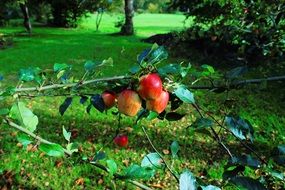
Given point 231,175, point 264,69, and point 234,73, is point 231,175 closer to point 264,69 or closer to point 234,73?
point 234,73

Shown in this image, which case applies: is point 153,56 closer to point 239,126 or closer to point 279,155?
point 239,126

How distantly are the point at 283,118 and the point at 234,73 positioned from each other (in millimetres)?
5807

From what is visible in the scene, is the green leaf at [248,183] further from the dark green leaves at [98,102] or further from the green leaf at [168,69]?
the dark green leaves at [98,102]

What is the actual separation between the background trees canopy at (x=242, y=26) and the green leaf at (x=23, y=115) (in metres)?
4.55

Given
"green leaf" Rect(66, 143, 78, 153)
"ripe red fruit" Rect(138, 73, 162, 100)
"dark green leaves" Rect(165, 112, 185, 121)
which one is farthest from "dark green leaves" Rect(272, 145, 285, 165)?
"green leaf" Rect(66, 143, 78, 153)

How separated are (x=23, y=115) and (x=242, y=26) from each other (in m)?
7.77

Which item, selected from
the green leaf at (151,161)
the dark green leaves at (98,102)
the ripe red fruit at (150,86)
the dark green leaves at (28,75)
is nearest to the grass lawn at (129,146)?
the dark green leaves at (28,75)

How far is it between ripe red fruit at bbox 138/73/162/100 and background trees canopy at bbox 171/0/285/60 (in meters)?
4.37

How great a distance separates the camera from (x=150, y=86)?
138cm

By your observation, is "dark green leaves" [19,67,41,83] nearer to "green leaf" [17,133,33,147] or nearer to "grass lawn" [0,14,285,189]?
"green leaf" [17,133,33,147]

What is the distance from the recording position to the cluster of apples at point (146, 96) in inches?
54.7

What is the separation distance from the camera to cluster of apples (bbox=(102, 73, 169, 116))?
54.7 inches

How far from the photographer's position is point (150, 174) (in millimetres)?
1519

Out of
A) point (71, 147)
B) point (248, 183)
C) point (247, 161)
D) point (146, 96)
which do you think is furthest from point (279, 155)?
point (71, 147)
